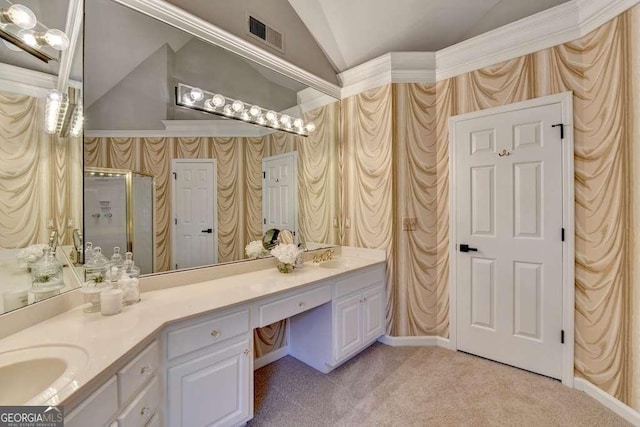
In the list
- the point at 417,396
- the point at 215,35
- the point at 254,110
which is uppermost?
the point at 215,35

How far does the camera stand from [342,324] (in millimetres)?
2244

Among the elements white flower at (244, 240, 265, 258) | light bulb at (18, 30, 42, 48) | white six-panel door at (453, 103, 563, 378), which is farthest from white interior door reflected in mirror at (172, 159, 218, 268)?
white six-panel door at (453, 103, 563, 378)

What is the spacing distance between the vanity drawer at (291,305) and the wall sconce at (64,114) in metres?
1.38

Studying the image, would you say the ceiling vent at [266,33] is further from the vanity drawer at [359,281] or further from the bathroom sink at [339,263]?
the vanity drawer at [359,281]

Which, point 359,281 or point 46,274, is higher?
point 46,274

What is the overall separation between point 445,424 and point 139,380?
5.62 ft

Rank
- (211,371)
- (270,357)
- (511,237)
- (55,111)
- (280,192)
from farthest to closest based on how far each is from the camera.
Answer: (280,192) → (270,357) → (511,237) → (211,371) → (55,111)

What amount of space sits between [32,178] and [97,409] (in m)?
1.01


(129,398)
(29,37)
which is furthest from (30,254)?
(29,37)

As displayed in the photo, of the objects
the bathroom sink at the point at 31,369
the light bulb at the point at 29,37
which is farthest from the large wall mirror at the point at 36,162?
the bathroom sink at the point at 31,369

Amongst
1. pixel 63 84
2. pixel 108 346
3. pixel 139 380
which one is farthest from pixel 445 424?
pixel 63 84

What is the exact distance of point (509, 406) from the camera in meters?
1.84

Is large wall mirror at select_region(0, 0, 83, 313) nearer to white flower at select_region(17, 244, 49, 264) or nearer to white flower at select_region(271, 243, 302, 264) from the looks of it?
white flower at select_region(17, 244, 49, 264)

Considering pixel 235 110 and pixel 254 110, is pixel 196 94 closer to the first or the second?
pixel 235 110
